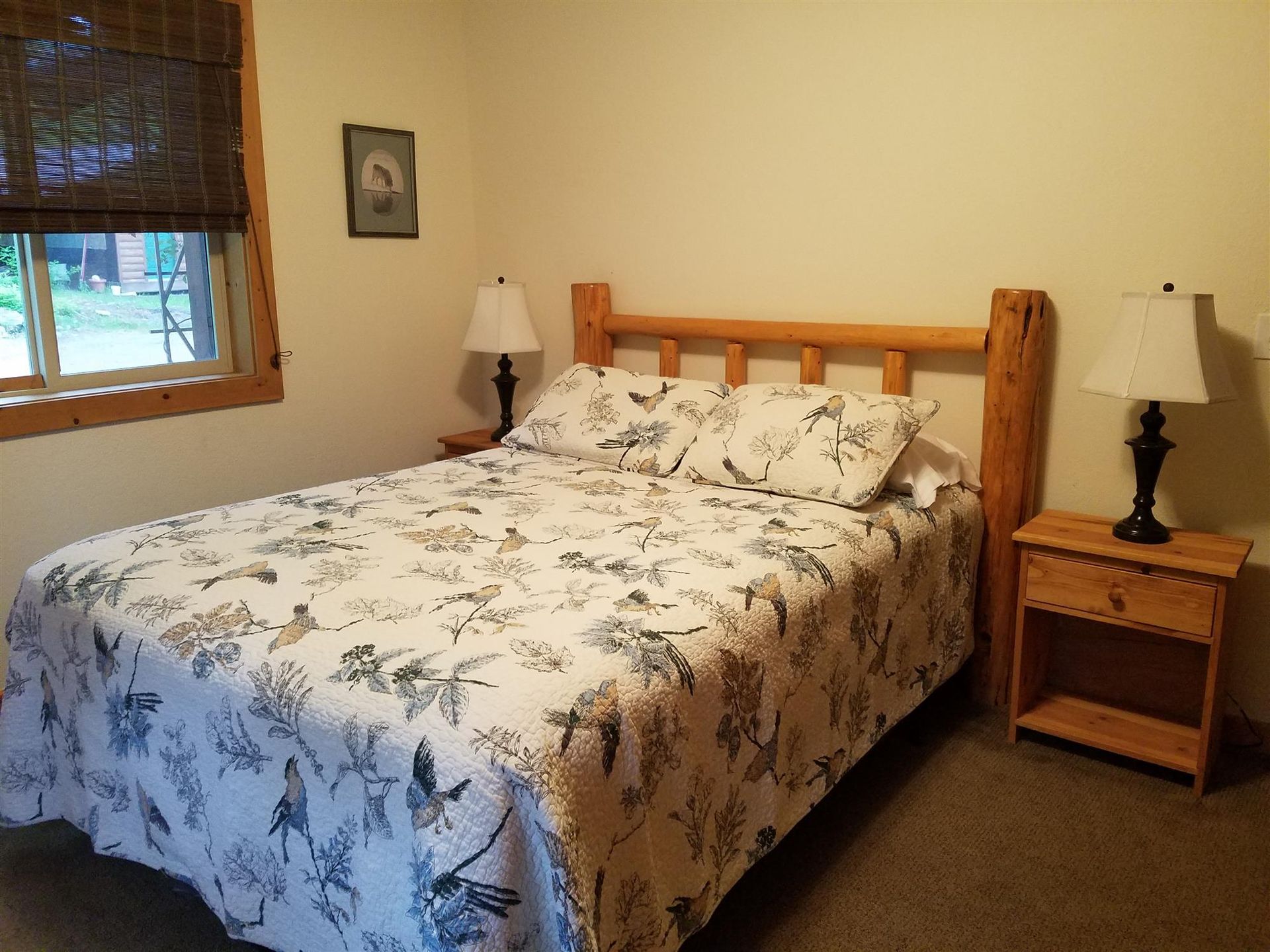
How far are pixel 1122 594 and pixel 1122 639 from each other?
37cm

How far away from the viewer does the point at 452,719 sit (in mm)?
1310

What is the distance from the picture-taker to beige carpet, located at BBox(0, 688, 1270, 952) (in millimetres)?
1766

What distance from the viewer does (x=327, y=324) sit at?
3303mm

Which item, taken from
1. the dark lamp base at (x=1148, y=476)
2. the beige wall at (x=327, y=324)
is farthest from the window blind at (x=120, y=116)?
the dark lamp base at (x=1148, y=476)

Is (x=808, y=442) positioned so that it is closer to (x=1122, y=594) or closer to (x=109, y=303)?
(x=1122, y=594)

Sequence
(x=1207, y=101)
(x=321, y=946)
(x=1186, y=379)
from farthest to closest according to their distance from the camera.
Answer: (x=1207, y=101) → (x=1186, y=379) → (x=321, y=946)

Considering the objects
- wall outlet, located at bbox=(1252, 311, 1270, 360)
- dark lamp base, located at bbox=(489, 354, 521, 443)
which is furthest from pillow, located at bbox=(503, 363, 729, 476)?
wall outlet, located at bbox=(1252, 311, 1270, 360)

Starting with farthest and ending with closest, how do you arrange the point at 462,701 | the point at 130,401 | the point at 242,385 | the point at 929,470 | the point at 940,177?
the point at 242,385
the point at 130,401
the point at 940,177
the point at 929,470
the point at 462,701

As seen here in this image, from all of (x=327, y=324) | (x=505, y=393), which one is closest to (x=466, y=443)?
(x=505, y=393)

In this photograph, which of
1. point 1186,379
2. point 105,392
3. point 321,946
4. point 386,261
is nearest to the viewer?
point 321,946

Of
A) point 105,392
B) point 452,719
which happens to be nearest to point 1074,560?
point 452,719

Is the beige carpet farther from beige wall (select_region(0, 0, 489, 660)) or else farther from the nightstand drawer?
beige wall (select_region(0, 0, 489, 660))

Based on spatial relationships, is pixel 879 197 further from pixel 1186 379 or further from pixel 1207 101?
pixel 1186 379

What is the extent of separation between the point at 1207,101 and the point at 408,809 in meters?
2.30
